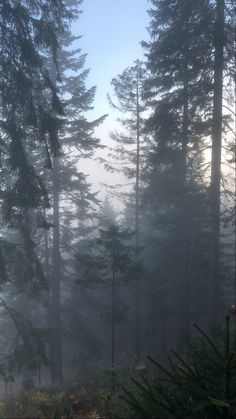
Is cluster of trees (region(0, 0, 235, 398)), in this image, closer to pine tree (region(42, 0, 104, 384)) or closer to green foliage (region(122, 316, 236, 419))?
pine tree (region(42, 0, 104, 384))

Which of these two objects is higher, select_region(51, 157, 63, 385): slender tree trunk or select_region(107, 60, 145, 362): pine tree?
select_region(107, 60, 145, 362): pine tree

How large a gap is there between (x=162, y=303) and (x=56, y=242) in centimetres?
778

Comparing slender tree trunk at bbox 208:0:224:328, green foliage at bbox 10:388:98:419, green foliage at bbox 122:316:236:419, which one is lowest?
green foliage at bbox 10:388:98:419

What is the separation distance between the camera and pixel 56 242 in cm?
2155

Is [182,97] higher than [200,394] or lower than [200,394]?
higher

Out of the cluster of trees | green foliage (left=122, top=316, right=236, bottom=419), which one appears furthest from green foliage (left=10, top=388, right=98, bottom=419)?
green foliage (left=122, top=316, right=236, bottom=419)

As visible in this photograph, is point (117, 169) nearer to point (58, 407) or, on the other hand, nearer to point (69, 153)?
point (69, 153)

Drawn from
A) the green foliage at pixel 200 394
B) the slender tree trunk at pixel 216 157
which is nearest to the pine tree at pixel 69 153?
the slender tree trunk at pixel 216 157

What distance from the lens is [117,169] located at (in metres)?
26.2

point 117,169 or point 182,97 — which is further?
point 117,169

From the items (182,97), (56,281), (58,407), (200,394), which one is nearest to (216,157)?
(182,97)

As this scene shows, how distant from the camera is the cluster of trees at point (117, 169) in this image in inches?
395

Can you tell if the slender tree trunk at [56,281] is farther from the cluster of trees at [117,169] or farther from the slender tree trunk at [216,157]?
the slender tree trunk at [216,157]

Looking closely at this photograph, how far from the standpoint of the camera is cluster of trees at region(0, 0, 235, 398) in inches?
395
